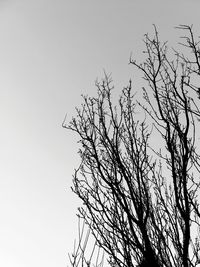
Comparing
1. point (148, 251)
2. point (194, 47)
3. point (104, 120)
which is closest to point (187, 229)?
point (148, 251)

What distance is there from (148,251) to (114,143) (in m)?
1.55

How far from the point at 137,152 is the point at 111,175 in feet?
1.86

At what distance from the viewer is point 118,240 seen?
167 inches

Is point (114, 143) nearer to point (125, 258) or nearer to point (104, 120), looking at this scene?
point (104, 120)

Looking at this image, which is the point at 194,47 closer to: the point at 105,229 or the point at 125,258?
the point at 105,229

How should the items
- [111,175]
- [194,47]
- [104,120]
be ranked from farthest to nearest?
[104,120], [111,175], [194,47]

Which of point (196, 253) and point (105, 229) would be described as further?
point (196, 253)

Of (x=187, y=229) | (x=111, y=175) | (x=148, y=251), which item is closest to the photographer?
(x=187, y=229)

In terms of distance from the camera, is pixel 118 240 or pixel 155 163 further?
pixel 155 163

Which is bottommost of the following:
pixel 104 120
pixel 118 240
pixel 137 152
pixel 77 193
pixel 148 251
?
pixel 148 251

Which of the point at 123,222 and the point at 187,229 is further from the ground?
the point at 123,222

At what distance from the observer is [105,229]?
4055mm

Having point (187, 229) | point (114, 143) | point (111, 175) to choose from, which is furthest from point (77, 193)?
point (187, 229)

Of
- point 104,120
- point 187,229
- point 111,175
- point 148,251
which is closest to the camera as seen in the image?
point 187,229
